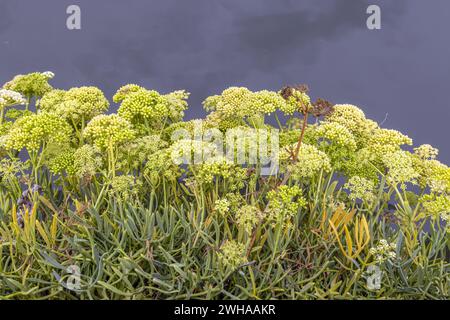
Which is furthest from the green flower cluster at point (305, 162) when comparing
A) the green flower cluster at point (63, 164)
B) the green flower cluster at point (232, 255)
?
the green flower cluster at point (63, 164)

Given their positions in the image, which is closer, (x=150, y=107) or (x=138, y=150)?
(x=138, y=150)

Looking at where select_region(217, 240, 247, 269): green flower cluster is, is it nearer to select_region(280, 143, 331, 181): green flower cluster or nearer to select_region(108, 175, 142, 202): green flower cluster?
select_region(280, 143, 331, 181): green flower cluster

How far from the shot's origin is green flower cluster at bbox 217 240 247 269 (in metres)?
2.90

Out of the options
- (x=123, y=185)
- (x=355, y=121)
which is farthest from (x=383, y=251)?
(x=123, y=185)

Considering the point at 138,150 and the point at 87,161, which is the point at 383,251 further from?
the point at 87,161

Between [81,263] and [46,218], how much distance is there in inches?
21.9

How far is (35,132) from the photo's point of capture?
3549 mm

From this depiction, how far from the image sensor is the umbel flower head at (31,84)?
446 centimetres

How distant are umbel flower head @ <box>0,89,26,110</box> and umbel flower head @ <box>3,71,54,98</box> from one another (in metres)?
0.26

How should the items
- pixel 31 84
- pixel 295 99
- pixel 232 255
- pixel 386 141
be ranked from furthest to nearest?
1. pixel 31 84
2. pixel 386 141
3. pixel 295 99
4. pixel 232 255

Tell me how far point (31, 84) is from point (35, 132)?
1058 millimetres

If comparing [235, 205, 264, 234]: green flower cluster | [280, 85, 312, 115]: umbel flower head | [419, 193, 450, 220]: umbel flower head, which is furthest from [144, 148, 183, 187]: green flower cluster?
[419, 193, 450, 220]: umbel flower head
